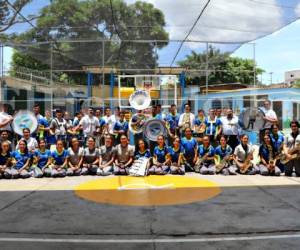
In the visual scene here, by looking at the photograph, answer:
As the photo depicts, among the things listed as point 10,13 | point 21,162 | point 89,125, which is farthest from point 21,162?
point 10,13

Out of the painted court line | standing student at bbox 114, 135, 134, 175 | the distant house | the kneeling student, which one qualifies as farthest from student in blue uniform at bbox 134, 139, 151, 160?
the distant house

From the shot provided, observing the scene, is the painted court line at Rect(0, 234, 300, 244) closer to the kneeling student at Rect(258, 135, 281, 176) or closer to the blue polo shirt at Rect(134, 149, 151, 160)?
the kneeling student at Rect(258, 135, 281, 176)

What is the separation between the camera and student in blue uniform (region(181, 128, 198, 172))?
35.3 ft

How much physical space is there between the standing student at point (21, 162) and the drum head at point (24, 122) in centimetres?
122

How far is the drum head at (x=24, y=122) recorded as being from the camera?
11570mm

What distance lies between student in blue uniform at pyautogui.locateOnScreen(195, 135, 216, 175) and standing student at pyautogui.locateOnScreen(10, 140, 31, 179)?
162 inches

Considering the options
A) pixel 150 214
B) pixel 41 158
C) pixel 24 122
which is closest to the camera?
pixel 150 214

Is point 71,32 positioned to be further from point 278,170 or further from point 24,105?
point 278,170

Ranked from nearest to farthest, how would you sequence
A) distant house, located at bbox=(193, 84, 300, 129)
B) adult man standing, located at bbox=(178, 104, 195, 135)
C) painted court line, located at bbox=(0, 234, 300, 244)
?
1. painted court line, located at bbox=(0, 234, 300, 244)
2. adult man standing, located at bbox=(178, 104, 195, 135)
3. distant house, located at bbox=(193, 84, 300, 129)

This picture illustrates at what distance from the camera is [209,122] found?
456 inches

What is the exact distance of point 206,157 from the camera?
1060cm

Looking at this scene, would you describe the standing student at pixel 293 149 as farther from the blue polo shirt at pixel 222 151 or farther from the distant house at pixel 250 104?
the distant house at pixel 250 104

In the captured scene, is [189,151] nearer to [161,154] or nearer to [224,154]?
[161,154]

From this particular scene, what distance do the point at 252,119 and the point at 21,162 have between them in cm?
603
